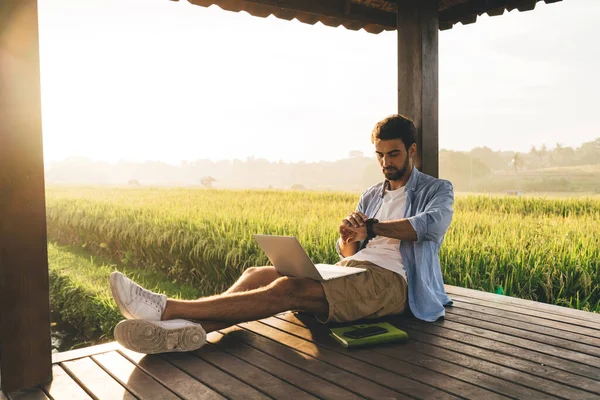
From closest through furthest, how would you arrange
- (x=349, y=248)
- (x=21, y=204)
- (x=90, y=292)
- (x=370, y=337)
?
(x=21, y=204)
(x=370, y=337)
(x=349, y=248)
(x=90, y=292)

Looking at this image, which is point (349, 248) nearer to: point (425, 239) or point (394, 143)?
point (425, 239)

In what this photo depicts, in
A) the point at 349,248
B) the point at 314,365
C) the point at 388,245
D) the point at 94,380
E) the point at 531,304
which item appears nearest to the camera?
the point at 94,380

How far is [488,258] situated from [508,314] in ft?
5.61

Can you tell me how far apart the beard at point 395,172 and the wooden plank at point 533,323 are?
83 centimetres

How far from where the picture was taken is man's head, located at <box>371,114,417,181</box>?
290cm

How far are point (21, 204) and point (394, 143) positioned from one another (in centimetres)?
182

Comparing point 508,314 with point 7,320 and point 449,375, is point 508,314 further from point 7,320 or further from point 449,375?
point 7,320

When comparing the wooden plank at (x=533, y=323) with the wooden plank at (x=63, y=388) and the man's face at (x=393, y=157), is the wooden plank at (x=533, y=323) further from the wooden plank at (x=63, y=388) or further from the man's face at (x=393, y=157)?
the wooden plank at (x=63, y=388)

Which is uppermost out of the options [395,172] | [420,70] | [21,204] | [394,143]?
[420,70]

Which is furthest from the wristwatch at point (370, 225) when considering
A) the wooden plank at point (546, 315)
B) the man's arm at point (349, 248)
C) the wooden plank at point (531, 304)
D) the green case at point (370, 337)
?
the wooden plank at point (531, 304)

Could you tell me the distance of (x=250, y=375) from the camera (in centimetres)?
209

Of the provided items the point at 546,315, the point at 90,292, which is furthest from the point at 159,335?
the point at 90,292

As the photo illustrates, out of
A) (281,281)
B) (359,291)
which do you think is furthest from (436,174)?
(281,281)

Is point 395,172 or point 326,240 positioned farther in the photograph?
point 326,240
